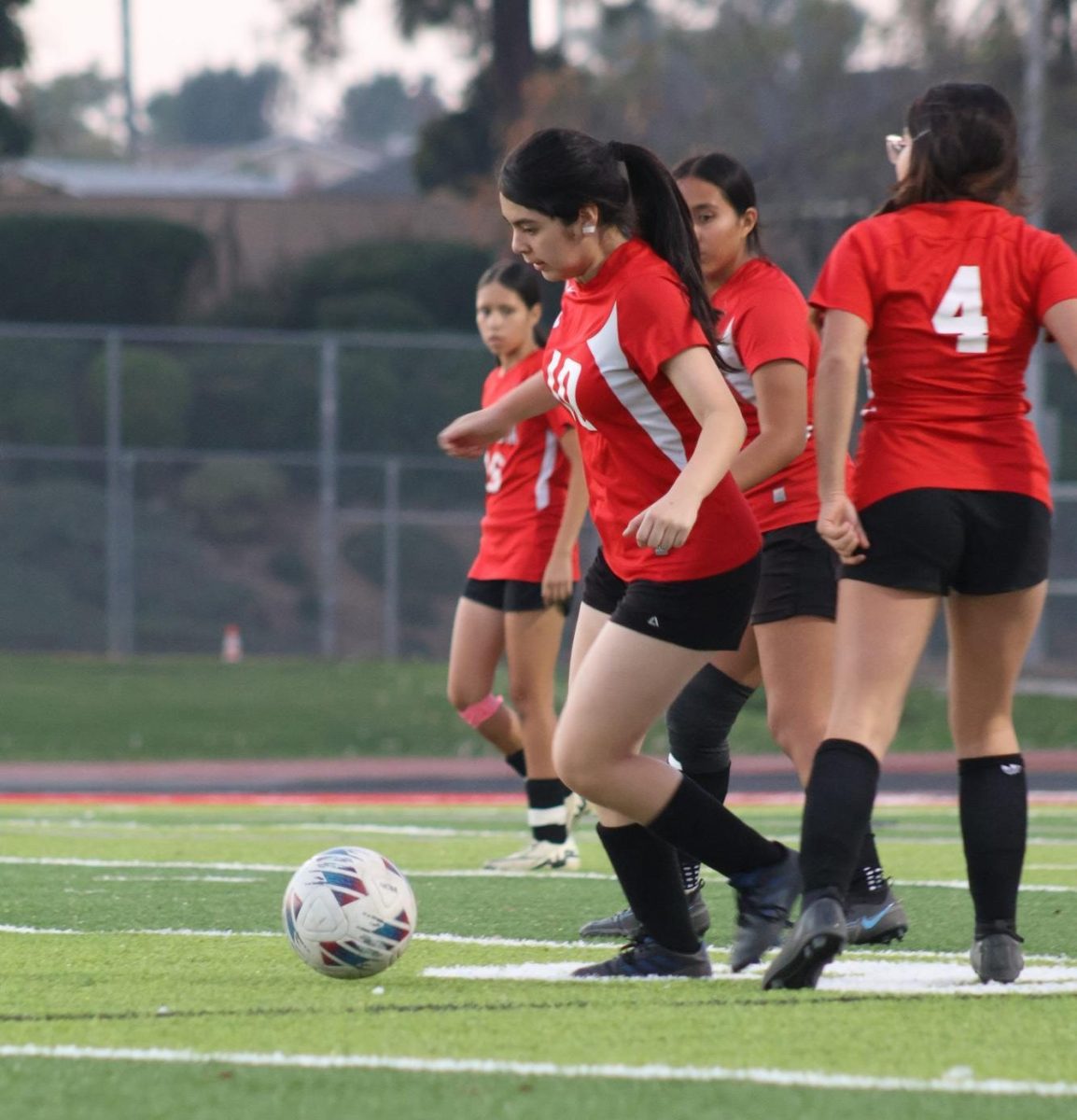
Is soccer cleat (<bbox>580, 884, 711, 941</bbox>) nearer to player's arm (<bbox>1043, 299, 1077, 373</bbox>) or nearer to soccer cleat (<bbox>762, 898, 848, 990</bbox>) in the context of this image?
soccer cleat (<bbox>762, 898, 848, 990</bbox>)

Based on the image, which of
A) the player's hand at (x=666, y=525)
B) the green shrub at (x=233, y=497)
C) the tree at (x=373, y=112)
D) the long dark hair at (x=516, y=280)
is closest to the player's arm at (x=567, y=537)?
the long dark hair at (x=516, y=280)

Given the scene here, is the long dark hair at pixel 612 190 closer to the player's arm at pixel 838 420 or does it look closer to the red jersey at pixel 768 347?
A: the player's arm at pixel 838 420

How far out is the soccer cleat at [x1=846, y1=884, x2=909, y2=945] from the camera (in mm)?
6078

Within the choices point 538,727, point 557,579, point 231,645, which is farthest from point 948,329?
point 231,645

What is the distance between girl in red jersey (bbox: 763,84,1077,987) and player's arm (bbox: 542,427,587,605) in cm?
321

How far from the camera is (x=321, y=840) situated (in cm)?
986

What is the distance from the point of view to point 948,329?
16.5 feet

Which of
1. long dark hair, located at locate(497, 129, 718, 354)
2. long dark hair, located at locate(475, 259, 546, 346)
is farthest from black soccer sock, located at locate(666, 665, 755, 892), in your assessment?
long dark hair, located at locate(475, 259, 546, 346)

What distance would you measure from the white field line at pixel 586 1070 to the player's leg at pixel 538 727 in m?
4.26

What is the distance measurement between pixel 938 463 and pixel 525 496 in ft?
12.6

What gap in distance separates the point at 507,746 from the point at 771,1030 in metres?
4.76

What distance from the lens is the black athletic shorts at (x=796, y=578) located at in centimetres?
605

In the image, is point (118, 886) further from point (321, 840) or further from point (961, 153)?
point (961, 153)

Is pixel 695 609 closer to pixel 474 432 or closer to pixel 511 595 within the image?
pixel 474 432
